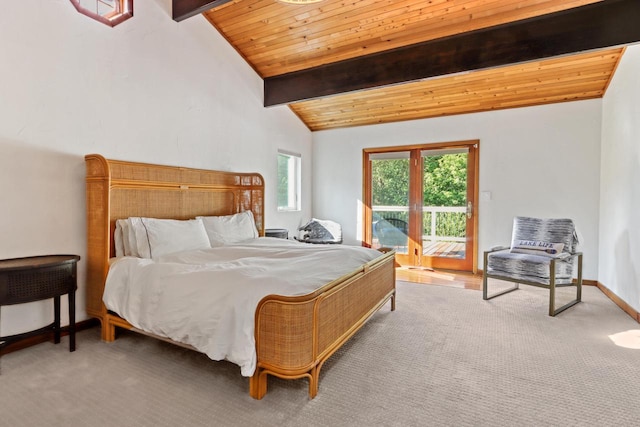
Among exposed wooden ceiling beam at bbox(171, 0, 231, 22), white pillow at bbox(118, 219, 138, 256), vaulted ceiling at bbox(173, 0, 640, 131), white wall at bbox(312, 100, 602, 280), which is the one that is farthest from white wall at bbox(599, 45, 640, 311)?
white pillow at bbox(118, 219, 138, 256)

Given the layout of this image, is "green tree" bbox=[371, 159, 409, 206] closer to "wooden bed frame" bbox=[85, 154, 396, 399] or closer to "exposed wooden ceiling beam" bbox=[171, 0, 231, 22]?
"wooden bed frame" bbox=[85, 154, 396, 399]

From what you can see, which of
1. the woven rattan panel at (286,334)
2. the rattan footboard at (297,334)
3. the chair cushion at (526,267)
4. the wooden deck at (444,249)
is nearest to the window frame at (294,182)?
the wooden deck at (444,249)

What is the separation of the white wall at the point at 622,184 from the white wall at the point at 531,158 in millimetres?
161

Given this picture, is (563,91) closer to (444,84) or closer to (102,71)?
(444,84)

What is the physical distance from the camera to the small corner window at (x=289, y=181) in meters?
5.63

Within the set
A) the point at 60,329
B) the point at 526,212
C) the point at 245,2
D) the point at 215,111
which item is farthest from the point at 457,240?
the point at 60,329

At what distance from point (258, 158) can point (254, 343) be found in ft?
11.6

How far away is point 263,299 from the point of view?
1771mm

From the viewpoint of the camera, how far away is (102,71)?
295cm

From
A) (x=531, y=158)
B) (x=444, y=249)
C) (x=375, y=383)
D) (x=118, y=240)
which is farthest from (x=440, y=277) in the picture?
(x=118, y=240)

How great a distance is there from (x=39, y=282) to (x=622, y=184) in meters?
5.34

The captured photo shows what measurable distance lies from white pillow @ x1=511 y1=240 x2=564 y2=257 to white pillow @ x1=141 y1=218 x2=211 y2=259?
11.5 feet

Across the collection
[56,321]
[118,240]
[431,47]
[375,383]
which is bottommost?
[375,383]

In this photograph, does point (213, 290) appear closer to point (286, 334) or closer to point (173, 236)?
point (286, 334)
